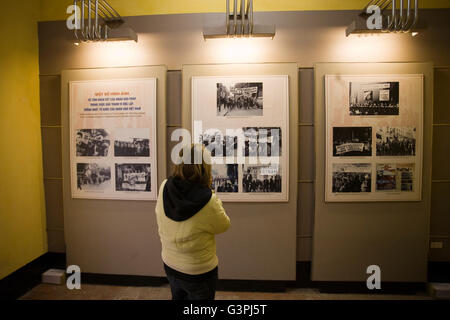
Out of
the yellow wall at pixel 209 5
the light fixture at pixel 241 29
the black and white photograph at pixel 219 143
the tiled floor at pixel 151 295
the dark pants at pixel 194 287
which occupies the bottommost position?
the tiled floor at pixel 151 295

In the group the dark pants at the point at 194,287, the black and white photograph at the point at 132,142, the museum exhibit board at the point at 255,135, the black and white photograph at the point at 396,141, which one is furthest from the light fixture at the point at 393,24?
the dark pants at the point at 194,287

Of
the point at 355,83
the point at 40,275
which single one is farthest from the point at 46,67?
the point at 355,83

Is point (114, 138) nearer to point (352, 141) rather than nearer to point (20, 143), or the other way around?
point (20, 143)

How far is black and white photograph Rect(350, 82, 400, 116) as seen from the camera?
2.60 meters

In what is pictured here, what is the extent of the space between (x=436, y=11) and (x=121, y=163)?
4.08m

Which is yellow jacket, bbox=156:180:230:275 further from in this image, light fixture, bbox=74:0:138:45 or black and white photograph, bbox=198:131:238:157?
light fixture, bbox=74:0:138:45

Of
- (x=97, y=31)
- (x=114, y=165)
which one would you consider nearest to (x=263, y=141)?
(x=114, y=165)

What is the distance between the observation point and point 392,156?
2646 mm

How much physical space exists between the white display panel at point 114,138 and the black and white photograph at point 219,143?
0.63 m

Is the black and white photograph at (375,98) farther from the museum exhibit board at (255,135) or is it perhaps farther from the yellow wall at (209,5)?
the yellow wall at (209,5)

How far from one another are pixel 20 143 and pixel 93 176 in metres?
0.91

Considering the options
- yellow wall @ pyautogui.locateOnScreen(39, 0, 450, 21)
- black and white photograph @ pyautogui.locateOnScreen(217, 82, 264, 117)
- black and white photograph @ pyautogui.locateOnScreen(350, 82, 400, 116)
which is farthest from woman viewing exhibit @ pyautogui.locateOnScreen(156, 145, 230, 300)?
yellow wall @ pyautogui.locateOnScreen(39, 0, 450, 21)

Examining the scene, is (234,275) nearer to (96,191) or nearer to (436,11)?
(96,191)

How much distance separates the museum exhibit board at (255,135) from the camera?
8.64 ft
